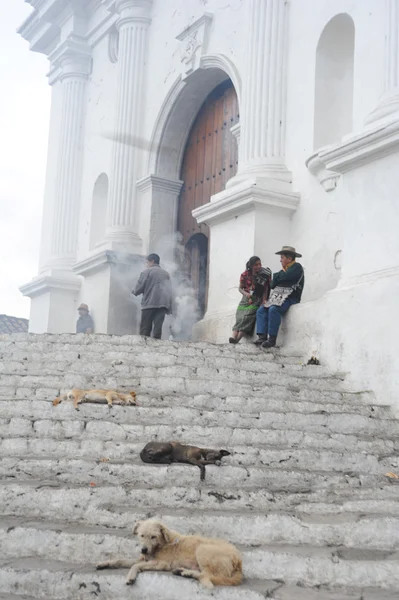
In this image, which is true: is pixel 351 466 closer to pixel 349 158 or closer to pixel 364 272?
→ pixel 364 272

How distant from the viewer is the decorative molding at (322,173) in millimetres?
10961

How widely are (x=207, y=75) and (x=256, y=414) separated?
9.30 meters

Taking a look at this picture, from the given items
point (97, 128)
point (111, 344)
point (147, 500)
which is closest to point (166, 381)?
Result: point (111, 344)

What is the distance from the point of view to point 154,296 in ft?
39.8

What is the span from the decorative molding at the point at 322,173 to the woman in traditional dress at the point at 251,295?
1424 millimetres

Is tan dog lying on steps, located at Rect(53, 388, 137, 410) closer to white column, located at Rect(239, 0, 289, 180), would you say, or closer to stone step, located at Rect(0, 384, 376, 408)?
stone step, located at Rect(0, 384, 376, 408)

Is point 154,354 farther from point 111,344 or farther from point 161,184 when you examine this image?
point 161,184

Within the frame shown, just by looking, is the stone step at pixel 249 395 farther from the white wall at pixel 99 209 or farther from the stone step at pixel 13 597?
the white wall at pixel 99 209

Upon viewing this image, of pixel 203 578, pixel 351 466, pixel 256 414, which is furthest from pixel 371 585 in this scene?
pixel 256 414

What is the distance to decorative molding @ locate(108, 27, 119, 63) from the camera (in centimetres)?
1808

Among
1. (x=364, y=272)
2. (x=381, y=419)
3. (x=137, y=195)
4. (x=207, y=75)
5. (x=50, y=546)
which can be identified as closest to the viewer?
(x=50, y=546)

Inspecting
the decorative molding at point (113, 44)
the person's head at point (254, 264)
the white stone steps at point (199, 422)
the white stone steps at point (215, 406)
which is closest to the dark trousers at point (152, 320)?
the person's head at point (254, 264)

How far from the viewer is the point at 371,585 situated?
420cm

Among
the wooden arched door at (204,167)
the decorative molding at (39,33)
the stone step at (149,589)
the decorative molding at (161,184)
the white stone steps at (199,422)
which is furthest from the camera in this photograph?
the decorative molding at (39,33)
